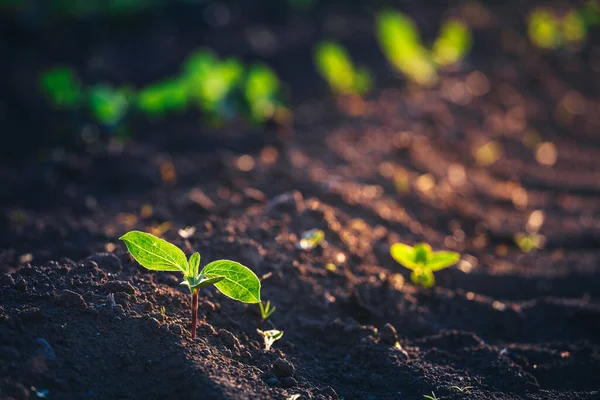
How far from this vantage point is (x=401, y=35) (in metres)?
5.98

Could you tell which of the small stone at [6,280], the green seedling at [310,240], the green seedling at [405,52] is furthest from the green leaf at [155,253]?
the green seedling at [405,52]

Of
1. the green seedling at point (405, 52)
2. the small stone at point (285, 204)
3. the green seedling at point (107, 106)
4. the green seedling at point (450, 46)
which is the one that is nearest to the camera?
the small stone at point (285, 204)

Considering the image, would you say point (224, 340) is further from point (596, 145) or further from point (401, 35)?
point (596, 145)

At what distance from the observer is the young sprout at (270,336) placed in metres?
2.37

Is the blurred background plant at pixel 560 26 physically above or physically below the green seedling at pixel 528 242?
above

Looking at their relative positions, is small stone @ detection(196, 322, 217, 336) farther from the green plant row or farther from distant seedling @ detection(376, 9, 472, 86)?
distant seedling @ detection(376, 9, 472, 86)

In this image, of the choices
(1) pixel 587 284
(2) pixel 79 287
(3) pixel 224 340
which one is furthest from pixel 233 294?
(1) pixel 587 284

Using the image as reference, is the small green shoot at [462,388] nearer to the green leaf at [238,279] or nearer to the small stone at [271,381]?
the small stone at [271,381]

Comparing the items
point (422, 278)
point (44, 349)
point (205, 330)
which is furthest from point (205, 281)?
point (422, 278)

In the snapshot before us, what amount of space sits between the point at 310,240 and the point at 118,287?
0.98m

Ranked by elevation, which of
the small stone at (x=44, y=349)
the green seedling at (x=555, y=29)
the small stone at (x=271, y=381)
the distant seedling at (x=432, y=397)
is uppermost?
the green seedling at (x=555, y=29)

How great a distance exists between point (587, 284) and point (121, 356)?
254 cm

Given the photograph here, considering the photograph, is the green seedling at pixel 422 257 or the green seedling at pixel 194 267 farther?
the green seedling at pixel 422 257

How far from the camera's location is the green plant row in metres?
4.61
